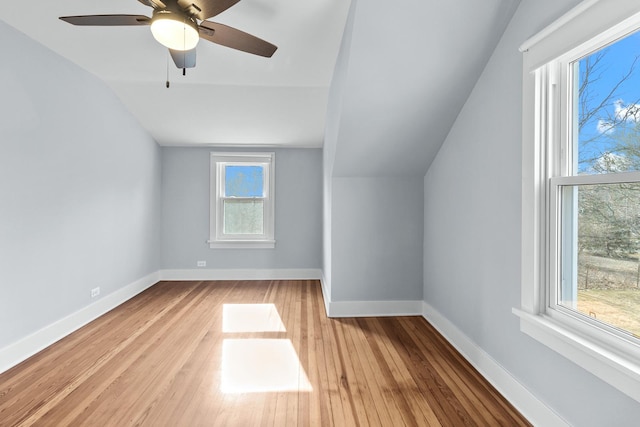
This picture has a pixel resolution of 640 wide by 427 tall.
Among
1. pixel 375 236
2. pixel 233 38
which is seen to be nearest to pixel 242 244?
pixel 375 236

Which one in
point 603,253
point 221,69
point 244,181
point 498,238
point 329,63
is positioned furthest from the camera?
point 244,181

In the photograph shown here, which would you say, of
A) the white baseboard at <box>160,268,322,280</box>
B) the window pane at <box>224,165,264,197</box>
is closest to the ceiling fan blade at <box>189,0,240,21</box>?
the window pane at <box>224,165,264,197</box>

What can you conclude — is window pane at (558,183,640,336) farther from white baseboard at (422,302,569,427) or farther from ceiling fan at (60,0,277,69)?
ceiling fan at (60,0,277,69)

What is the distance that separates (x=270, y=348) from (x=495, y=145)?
2246 millimetres

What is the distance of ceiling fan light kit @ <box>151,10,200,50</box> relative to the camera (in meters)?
1.78

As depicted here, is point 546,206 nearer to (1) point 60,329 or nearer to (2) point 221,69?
(2) point 221,69

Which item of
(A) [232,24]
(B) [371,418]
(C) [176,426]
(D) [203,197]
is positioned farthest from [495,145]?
(D) [203,197]

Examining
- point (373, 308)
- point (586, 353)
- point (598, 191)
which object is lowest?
point (373, 308)

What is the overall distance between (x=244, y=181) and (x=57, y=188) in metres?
2.61

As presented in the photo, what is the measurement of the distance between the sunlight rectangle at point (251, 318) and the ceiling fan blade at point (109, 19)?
249 centimetres

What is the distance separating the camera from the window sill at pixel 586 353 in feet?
4.12

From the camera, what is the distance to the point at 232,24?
2586 millimetres

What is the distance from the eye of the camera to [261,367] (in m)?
2.37

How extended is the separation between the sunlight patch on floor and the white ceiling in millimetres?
2531
